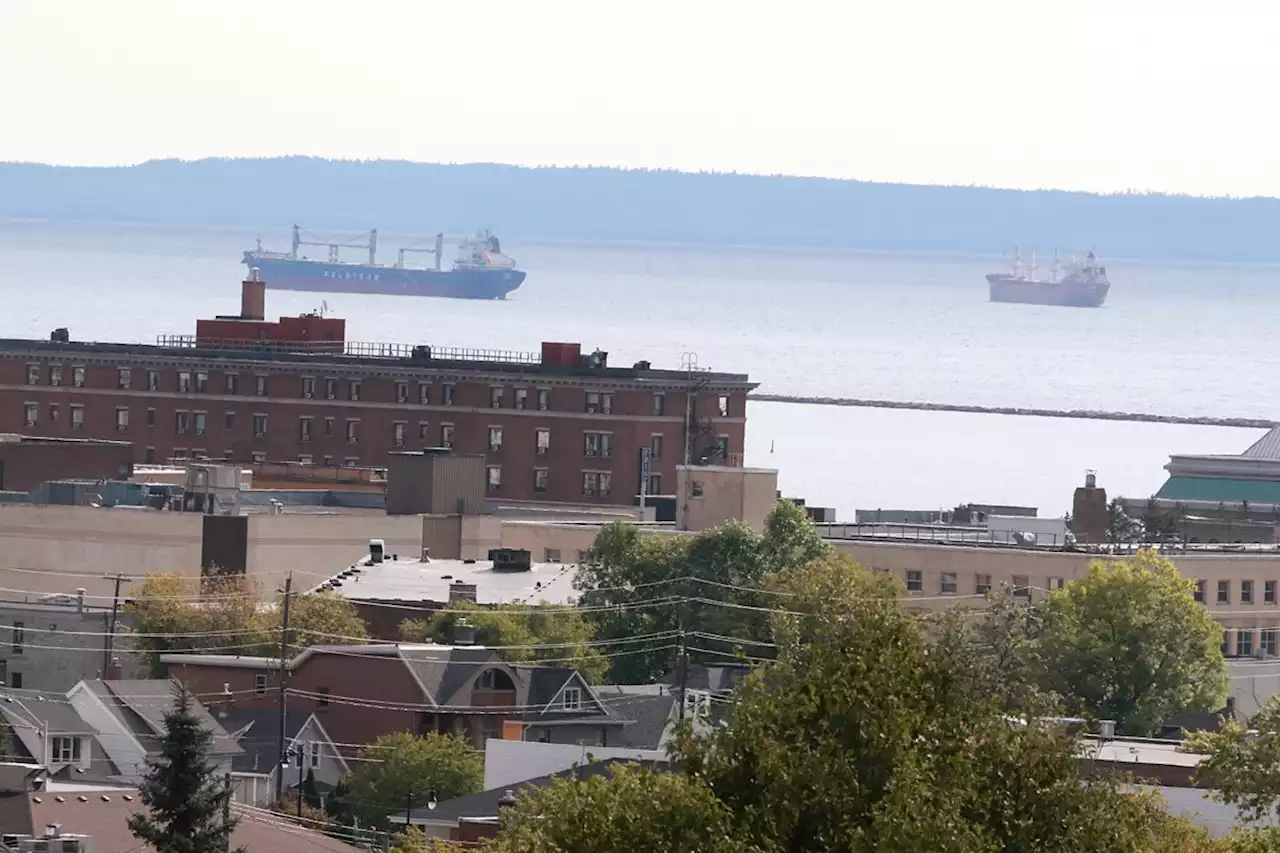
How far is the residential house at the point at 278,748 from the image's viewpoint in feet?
167

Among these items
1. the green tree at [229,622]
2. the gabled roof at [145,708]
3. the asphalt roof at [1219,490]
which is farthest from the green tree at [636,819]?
the asphalt roof at [1219,490]

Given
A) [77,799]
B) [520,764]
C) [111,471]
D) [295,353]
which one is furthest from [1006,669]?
[295,353]

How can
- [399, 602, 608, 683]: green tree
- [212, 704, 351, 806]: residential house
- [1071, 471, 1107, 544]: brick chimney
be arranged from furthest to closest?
[1071, 471, 1107, 544]: brick chimney, [399, 602, 608, 683]: green tree, [212, 704, 351, 806]: residential house

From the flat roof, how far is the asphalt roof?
109 ft

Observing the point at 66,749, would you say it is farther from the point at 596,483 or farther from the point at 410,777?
the point at 596,483

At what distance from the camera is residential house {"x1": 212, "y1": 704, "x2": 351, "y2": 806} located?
50875 millimetres

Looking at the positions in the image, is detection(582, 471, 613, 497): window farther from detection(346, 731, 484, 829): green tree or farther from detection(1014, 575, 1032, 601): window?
detection(346, 731, 484, 829): green tree

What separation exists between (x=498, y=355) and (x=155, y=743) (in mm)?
73161

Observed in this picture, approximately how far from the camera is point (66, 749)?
1970 inches

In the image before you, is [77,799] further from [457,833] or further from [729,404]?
[729,404]

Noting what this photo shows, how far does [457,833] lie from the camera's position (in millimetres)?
42062

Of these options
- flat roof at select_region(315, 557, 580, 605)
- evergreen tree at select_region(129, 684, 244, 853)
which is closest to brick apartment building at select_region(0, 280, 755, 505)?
flat roof at select_region(315, 557, 580, 605)

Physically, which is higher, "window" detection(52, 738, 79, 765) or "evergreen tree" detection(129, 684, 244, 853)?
"evergreen tree" detection(129, 684, 244, 853)

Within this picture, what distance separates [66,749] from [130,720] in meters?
3.04
